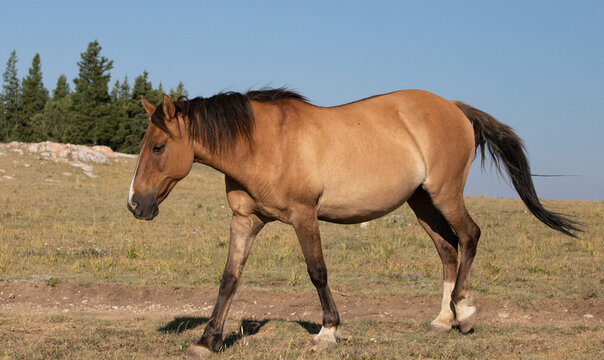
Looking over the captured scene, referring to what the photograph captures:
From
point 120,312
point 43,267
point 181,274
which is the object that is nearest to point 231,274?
point 120,312

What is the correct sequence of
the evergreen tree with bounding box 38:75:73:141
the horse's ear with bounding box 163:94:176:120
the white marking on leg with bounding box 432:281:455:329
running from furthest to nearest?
the evergreen tree with bounding box 38:75:73:141
the white marking on leg with bounding box 432:281:455:329
the horse's ear with bounding box 163:94:176:120

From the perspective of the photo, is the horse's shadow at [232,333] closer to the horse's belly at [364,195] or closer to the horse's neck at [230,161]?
the horse's belly at [364,195]

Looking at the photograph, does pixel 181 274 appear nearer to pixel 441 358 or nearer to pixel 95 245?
pixel 95 245

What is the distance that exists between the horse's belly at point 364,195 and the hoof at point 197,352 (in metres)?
1.61

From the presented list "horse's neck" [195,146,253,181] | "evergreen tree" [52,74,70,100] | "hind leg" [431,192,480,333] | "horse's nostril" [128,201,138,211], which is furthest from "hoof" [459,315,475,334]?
"evergreen tree" [52,74,70,100]

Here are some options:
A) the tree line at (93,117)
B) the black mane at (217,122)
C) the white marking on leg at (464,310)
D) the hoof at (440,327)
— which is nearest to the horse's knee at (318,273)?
the black mane at (217,122)

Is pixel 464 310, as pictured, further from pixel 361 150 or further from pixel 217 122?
pixel 217 122

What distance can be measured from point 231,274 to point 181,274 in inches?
204

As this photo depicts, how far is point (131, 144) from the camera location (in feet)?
175

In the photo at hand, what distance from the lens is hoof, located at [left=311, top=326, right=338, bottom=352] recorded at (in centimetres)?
529

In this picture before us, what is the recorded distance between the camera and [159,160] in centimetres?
513

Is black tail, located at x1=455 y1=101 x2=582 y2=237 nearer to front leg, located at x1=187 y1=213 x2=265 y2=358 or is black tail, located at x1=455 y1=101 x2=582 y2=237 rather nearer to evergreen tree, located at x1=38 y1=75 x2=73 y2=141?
front leg, located at x1=187 y1=213 x2=265 y2=358

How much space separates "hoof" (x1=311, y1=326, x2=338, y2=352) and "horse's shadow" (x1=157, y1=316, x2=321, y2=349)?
80cm

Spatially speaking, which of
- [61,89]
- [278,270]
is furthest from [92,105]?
[278,270]
